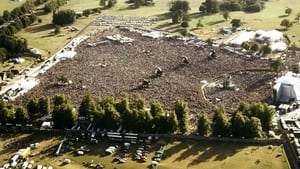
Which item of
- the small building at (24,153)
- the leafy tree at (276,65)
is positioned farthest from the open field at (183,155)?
the leafy tree at (276,65)

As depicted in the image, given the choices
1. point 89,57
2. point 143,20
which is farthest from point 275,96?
point 143,20

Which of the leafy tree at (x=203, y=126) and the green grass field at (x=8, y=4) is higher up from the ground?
the green grass field at (x=8, y=4)

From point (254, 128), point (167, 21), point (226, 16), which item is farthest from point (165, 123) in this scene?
point (226, 16)

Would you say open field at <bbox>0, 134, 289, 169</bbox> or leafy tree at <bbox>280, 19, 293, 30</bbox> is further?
leafy tree at <bbox>280, 19, 293, 30</bbox>

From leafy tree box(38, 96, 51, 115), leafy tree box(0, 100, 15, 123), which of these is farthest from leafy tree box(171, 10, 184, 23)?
leafy tree box(0, 100, 15, 123)

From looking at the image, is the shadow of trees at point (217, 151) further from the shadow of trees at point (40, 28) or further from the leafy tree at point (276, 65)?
the shadow of trees at point (40, 28)

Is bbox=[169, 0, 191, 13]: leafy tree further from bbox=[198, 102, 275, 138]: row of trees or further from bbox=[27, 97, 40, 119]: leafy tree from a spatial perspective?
bbox=[198, 102, 275, 138]: row of trees

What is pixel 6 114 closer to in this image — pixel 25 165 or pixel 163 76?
pixel 25 165
